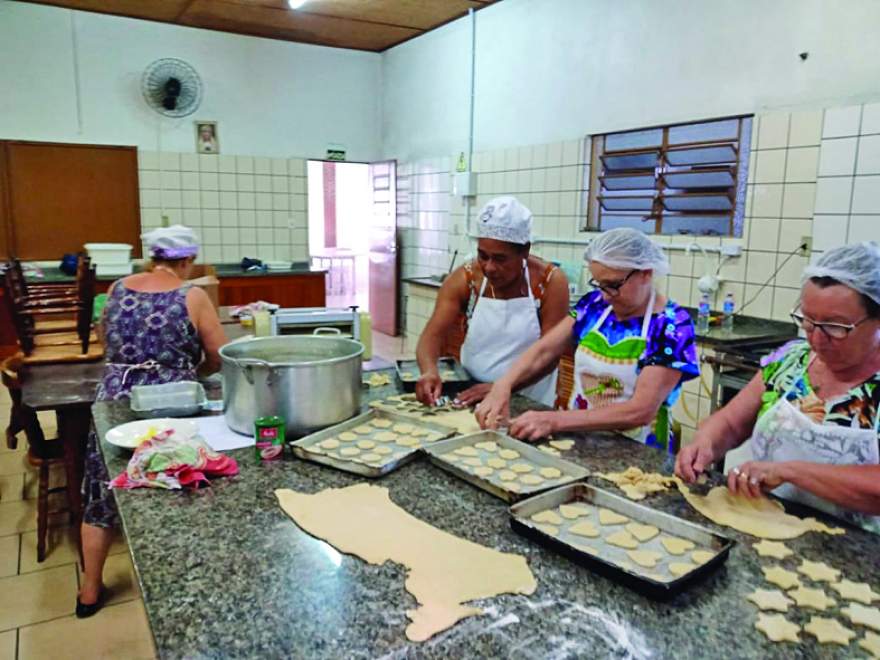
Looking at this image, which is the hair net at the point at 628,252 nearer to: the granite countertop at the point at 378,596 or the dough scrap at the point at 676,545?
the granite countertop at the point at 378,596

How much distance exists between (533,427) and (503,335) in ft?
2.49

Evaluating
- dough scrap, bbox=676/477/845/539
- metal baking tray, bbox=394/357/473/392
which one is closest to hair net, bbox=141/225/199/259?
metal baking tray, bbox=394/357/473/392

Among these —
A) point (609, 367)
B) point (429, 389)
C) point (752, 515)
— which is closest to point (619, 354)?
point (609, 367)

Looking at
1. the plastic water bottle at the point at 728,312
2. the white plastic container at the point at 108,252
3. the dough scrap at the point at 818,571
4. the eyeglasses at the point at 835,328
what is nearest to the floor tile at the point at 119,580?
the dough scrap at the point at 818,571

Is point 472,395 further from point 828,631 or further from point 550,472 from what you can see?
point 828,631

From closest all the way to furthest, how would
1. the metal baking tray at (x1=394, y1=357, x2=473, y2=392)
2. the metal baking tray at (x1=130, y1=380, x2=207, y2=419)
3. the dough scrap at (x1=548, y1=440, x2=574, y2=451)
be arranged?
the dough scrap at (x1=548, y1=440, x2=574, y2=451), the metal baking tray at (x1=130, y1=380, x2=207, y2=419), the metal baking tray at (x1=394, y1=357, x2=473, y2=392)

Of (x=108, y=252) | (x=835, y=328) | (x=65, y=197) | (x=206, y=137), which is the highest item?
(x=206, y=137)

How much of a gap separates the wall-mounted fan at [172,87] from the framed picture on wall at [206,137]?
16 centimetres

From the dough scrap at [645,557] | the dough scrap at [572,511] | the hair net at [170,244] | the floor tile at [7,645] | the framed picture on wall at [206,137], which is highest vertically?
the framed picture on wall at [206,137]

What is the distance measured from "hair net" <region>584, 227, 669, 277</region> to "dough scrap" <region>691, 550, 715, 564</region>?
0.88 meters

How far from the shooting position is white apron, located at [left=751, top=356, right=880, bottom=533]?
135cm

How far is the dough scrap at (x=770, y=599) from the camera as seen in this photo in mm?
961

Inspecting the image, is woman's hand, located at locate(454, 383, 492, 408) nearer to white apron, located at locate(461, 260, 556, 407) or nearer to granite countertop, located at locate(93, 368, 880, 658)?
white apron, located at locate(461, 260, 556, 407)

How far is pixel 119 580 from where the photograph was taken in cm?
256
